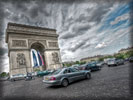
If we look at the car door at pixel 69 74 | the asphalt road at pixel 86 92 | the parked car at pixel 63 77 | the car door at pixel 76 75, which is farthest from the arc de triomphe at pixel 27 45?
the car door at pixel 76 75

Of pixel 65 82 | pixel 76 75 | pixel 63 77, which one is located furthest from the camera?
pixel 76 75

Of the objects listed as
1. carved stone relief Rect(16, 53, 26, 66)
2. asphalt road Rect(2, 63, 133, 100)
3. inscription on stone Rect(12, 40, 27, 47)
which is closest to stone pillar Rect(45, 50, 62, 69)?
carved stone relief Rect(16, 53, 26, 66)

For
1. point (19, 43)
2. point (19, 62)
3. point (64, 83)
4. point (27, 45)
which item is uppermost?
point (19, 43)

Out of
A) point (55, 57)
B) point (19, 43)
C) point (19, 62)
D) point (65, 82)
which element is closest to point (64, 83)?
point (65, 82)

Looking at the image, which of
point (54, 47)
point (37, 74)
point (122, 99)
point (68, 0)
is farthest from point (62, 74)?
point (54, 47)

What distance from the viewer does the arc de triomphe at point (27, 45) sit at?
24.6 m

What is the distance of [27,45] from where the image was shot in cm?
2794

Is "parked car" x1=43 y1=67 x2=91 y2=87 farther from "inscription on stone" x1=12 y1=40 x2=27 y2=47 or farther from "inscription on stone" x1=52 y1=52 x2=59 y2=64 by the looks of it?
"inscription on stone" x1=52 y1=52 x2=59 y2=64

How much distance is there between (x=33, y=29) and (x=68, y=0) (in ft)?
97.9

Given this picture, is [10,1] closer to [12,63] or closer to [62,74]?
[62,74]

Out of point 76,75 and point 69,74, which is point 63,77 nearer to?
point 69,74

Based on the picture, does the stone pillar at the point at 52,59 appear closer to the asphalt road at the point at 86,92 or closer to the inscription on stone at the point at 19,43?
the inscription on stone at the point at 19,43

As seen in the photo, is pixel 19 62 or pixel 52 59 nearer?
pixel 19 62

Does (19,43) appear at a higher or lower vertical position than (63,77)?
higher
